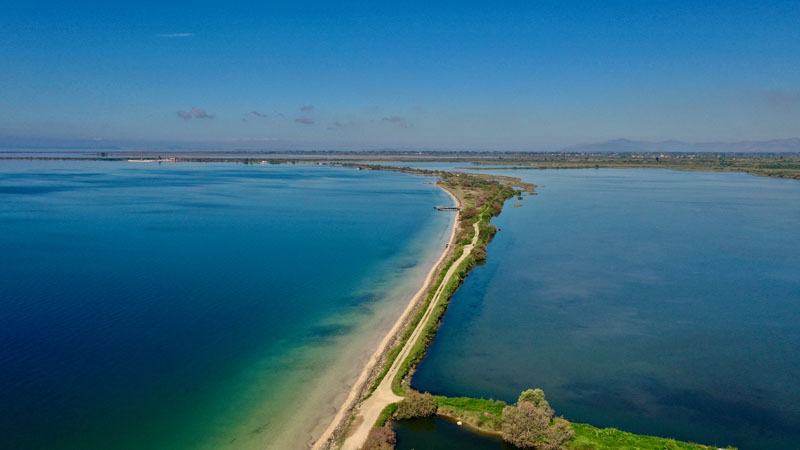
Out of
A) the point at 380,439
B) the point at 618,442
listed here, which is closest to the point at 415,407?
the point at 380,439

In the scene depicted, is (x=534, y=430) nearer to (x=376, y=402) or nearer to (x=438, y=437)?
(x=438, y=437)

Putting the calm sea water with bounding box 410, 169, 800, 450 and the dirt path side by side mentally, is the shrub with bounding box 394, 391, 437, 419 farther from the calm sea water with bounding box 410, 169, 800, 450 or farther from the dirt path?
the calm sea water with bounding box 410, 169, 800, 450

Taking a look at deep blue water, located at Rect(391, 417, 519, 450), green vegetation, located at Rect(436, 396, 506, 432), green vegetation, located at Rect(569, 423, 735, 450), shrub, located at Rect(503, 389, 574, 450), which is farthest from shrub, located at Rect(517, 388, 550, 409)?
deep blue water, located at Rect(391, 417, 519, 450)

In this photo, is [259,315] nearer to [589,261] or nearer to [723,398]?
[723,398]

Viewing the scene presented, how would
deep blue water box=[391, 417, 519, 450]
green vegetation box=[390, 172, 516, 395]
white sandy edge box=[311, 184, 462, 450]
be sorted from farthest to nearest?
green vegetation box=[390, 172, 516, 395] → deep blue water box=[391, 417, 519, 450] → white sandy edge box=[311, 184, 462, 450]

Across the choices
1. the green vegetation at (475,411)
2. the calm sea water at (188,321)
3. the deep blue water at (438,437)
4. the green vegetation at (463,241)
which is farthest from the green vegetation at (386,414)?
the calm sea water at (188,321)

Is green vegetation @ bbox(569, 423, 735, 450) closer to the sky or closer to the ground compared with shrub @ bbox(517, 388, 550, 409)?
closer to the ground
